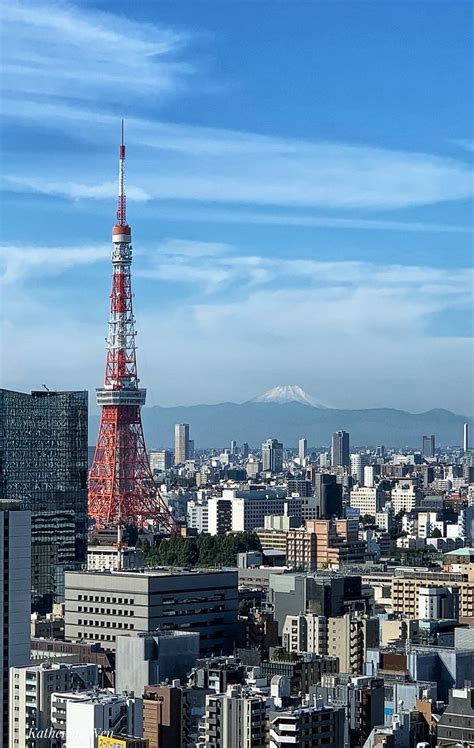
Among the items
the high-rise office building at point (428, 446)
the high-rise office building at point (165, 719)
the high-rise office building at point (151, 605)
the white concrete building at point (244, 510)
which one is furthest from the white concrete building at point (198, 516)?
the high-rise office building at point (428, 446)

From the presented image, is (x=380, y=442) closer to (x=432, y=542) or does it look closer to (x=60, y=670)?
(x=432, y=542)

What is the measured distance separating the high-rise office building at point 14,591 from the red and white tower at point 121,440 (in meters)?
16.1

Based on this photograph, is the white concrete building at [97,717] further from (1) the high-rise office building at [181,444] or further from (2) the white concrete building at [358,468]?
(1) the high-rise office building at [181,444]

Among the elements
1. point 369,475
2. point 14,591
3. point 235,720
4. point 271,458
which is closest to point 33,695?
point 14,591

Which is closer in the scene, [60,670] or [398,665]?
[60,670]

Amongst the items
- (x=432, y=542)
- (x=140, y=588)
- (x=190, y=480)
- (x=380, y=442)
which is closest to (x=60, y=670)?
(x=140, y=588)

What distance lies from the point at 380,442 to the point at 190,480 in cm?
6793

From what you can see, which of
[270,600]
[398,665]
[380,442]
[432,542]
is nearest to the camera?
[398,665]

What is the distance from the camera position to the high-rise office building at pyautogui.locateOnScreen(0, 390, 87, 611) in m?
23.9

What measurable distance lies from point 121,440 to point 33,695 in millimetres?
18088

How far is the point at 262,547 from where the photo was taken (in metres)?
32.9

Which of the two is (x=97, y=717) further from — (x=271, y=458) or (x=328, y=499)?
(x=271, y=458)

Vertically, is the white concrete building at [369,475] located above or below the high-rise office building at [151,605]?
above

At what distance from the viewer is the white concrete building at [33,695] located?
1351 centimetres
